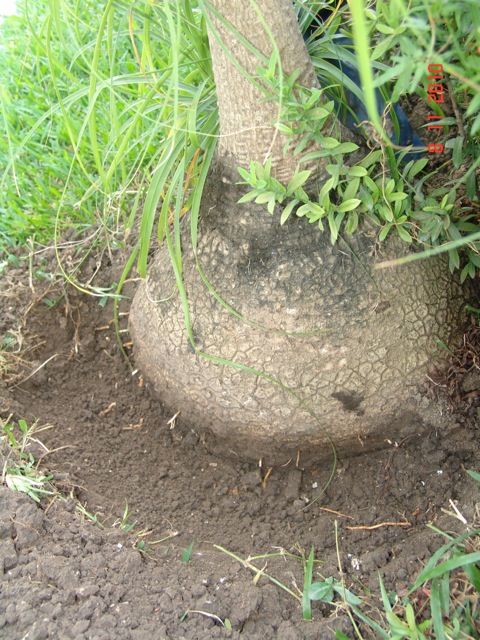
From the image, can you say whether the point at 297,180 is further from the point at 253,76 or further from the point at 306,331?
the point at 306,331

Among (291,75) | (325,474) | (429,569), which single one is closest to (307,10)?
(291,75)

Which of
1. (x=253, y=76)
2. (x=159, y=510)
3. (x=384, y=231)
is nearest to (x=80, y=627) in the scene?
(x=159, y=510)

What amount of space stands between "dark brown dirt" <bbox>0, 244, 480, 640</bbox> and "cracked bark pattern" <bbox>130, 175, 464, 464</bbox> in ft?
0.39

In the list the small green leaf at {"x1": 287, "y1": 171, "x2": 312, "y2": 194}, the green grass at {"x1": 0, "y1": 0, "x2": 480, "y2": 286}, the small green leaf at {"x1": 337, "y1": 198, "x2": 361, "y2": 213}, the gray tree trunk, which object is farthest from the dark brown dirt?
the small green leaf at {"x1": 287, "y1": 171, "x2": 312, "y2": 194}

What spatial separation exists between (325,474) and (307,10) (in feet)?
4.13

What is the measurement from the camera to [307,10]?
5.61 feet

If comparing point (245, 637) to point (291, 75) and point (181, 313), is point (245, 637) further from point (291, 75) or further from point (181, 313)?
point (291, 75)

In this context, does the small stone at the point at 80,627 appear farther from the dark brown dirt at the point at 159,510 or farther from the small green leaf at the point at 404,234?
the small green leaf at the point at 404,234

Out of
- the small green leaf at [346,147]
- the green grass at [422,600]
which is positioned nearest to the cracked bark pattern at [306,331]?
the small green leaf at [346,147]

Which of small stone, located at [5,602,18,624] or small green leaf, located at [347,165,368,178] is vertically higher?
small green leaf, located at [347,165,368,178]

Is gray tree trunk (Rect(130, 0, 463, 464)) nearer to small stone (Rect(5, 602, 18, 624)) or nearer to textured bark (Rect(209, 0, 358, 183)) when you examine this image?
textured bark (Rect(209, 0, 358, 183))

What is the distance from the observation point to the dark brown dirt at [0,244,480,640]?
4.56 feet

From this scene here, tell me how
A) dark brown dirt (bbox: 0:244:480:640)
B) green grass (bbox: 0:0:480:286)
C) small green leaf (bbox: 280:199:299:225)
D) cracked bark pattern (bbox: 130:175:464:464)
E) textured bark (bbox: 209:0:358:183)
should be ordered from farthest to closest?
cracked bark pattern (bbox: 130:175:464:464) < small green leaf (bbox: 280:199:299:225) < textured bark (bbox: 209:0:358:183) < dark brown dirt (bbox: 0:244:480:640) < green grass (bbox: 0:0:480:286)

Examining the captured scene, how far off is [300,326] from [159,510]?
642mm
